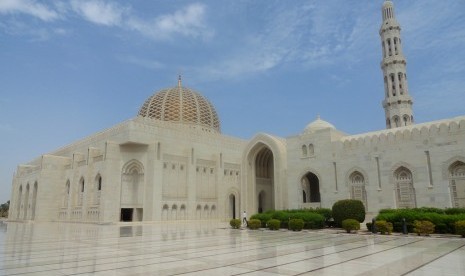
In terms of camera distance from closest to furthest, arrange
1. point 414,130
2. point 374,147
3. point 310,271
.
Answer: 1. point 310,271
2. point 414,130
3. point 374,147

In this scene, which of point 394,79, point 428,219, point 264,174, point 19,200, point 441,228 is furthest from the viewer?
point 19,200

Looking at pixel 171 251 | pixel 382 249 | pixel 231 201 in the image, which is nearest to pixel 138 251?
pixel 171 251

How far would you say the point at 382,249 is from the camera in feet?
31.5

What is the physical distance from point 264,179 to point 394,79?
15677 mm

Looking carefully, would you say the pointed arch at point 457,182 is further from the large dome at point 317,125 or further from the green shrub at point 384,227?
the large dome at point 317,125

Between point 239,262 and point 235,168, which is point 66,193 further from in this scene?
point 239,262

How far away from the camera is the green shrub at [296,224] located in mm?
17609

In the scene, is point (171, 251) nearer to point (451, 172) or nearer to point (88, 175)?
point (451, 172)

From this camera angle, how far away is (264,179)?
118 ft

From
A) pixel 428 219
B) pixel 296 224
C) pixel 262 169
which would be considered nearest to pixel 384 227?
pixel 428 219

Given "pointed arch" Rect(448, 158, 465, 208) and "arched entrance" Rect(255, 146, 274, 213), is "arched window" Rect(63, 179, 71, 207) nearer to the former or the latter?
"arched entrance" Rect(255, 146, 274, 213)

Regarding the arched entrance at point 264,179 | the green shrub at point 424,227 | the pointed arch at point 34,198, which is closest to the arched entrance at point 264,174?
the arched entrance at point 264,179

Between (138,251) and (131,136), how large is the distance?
2201cm

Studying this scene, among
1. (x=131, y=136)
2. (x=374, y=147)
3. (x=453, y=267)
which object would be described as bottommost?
(x=453, y=267)
